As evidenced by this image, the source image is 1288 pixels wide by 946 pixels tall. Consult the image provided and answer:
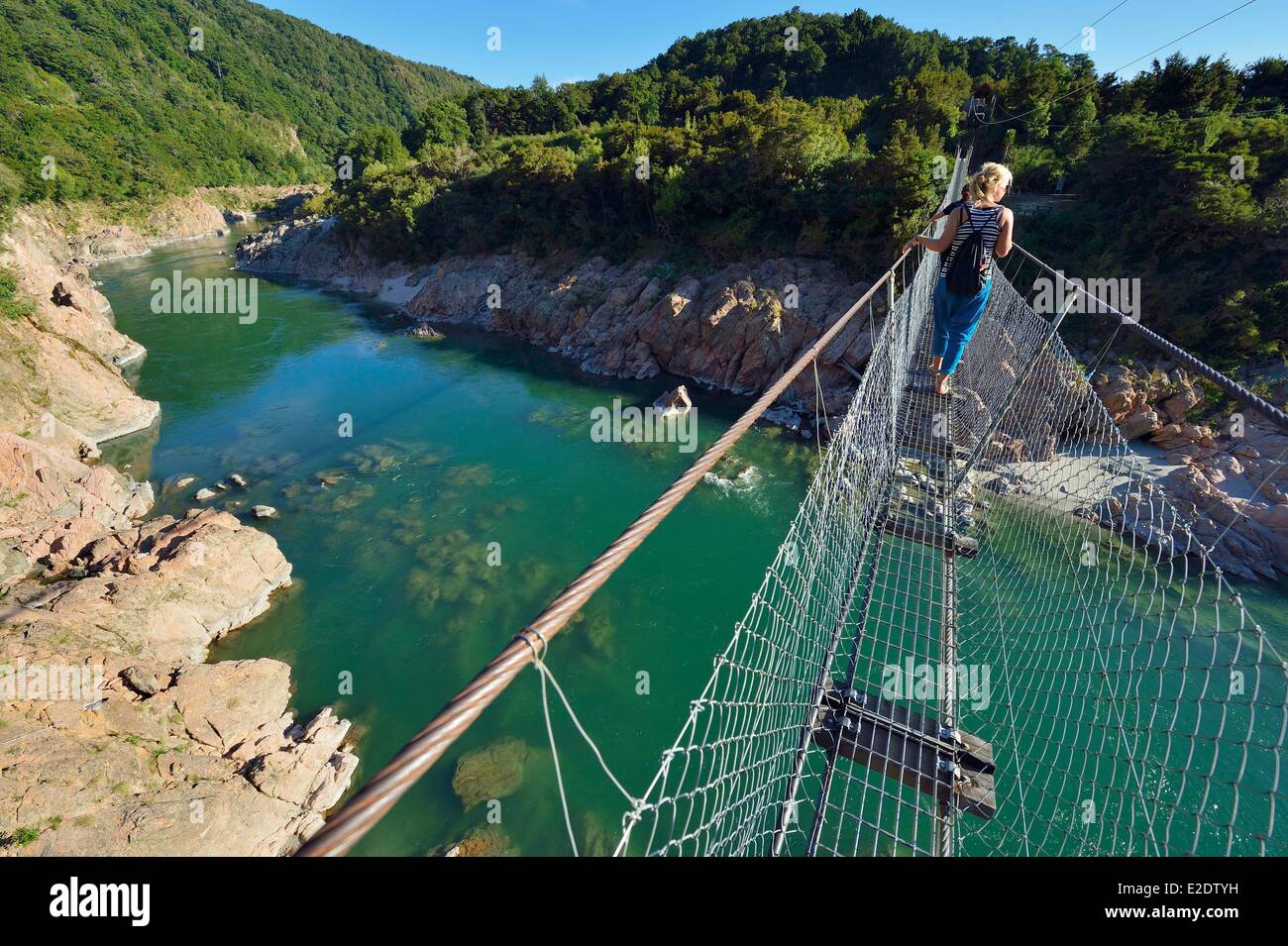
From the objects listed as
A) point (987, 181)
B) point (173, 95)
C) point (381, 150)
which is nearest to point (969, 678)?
point (987, 181)

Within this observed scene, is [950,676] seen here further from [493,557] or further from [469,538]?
[469,538]

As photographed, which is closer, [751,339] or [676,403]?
[676,403]

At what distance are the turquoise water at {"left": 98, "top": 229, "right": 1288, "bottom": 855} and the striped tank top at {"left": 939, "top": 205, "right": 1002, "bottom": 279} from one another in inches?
92.1

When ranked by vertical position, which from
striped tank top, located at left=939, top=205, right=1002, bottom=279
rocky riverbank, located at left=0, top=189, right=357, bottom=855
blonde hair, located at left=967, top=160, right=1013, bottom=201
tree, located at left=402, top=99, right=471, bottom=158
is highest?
tree, located at left=402, top=99, right=471, bottom=158

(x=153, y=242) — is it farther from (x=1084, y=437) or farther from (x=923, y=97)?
(x=1084, y=437)

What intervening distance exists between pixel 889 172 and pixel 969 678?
1080cm

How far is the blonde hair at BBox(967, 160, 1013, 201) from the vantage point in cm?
256

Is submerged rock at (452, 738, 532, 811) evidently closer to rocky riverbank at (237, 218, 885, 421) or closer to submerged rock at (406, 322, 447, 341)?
rocky riverbank at (237, 218, 885, 421)

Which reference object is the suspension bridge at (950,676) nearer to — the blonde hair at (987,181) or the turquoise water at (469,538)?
the blonde hair at (987,181)

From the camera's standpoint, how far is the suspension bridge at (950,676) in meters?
1.59

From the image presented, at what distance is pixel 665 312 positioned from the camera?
1328cm

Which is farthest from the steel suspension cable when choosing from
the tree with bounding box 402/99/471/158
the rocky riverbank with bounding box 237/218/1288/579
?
the tree with bounding box 402/99/471/158

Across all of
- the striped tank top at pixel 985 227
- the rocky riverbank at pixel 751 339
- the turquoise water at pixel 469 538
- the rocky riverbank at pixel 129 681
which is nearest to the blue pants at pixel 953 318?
the striped tank top at pixel 985 227

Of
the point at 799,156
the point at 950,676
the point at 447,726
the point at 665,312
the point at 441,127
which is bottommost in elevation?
the point at 950,676
